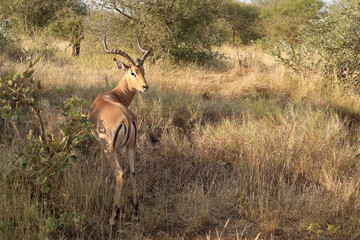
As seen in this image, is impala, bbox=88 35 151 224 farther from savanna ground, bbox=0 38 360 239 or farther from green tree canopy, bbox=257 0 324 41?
green tree canopy, bbox=257 0 324 41

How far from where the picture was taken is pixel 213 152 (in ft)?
15.1

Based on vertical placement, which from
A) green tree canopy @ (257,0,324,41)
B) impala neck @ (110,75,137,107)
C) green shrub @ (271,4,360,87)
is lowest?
impala neck @ (110,75,137,107)

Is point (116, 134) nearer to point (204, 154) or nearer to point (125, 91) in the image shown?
point (125, 91)

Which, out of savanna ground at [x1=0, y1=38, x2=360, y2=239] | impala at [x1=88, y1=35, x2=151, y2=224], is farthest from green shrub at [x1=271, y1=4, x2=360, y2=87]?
impala at [x1=88, y1=35, x2=151, y2=224]

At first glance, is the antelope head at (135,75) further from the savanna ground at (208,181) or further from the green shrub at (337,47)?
the green shrub at (337,47)

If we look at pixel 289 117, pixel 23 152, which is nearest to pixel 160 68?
pixel 289 117

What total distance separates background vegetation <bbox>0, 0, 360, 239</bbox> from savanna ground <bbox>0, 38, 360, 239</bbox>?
17 mm

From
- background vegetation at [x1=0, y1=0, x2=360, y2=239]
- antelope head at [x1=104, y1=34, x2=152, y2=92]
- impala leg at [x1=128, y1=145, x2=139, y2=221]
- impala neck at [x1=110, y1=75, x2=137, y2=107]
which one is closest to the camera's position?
background vegetation at [x1=0, y1=0, x2=360, y2=239]

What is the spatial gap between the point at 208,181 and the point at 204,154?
0.45 meters

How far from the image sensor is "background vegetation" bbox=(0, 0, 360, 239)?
3.17 m

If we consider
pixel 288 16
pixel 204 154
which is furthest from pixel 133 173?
pixel 288 16

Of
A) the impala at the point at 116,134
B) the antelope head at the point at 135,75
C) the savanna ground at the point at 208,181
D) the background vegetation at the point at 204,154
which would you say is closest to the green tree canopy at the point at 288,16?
the background vegetation at the point at 204,154

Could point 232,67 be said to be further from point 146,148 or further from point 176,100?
point 146,148

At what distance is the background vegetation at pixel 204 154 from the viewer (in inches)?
125
